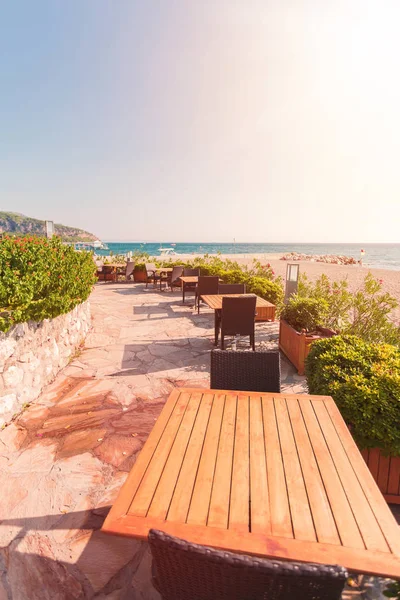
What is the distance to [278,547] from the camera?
100 centimetres

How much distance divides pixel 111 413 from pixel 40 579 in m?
1.66

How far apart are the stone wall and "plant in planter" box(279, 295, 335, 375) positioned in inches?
143

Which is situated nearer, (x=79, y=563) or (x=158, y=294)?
(x=79, y=563)

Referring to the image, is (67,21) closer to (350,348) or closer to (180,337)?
(180,337)

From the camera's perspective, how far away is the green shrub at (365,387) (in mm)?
2102

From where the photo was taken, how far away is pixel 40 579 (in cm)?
170

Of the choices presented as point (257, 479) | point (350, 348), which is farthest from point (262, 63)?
point (257, 479)

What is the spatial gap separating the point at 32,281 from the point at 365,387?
357 cm

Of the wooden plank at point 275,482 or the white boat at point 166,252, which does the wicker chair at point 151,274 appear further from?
the white boat at point 166,252

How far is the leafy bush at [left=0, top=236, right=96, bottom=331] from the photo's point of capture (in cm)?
313

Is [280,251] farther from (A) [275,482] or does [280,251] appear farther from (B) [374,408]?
(A) [275,482]

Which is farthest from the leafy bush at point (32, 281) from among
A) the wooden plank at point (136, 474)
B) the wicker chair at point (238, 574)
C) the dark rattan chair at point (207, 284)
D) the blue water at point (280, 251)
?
the blue water at point (280, 251)

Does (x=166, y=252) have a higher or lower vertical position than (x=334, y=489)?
higher

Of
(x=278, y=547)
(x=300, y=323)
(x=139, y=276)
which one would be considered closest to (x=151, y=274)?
(x=139, y=276)
